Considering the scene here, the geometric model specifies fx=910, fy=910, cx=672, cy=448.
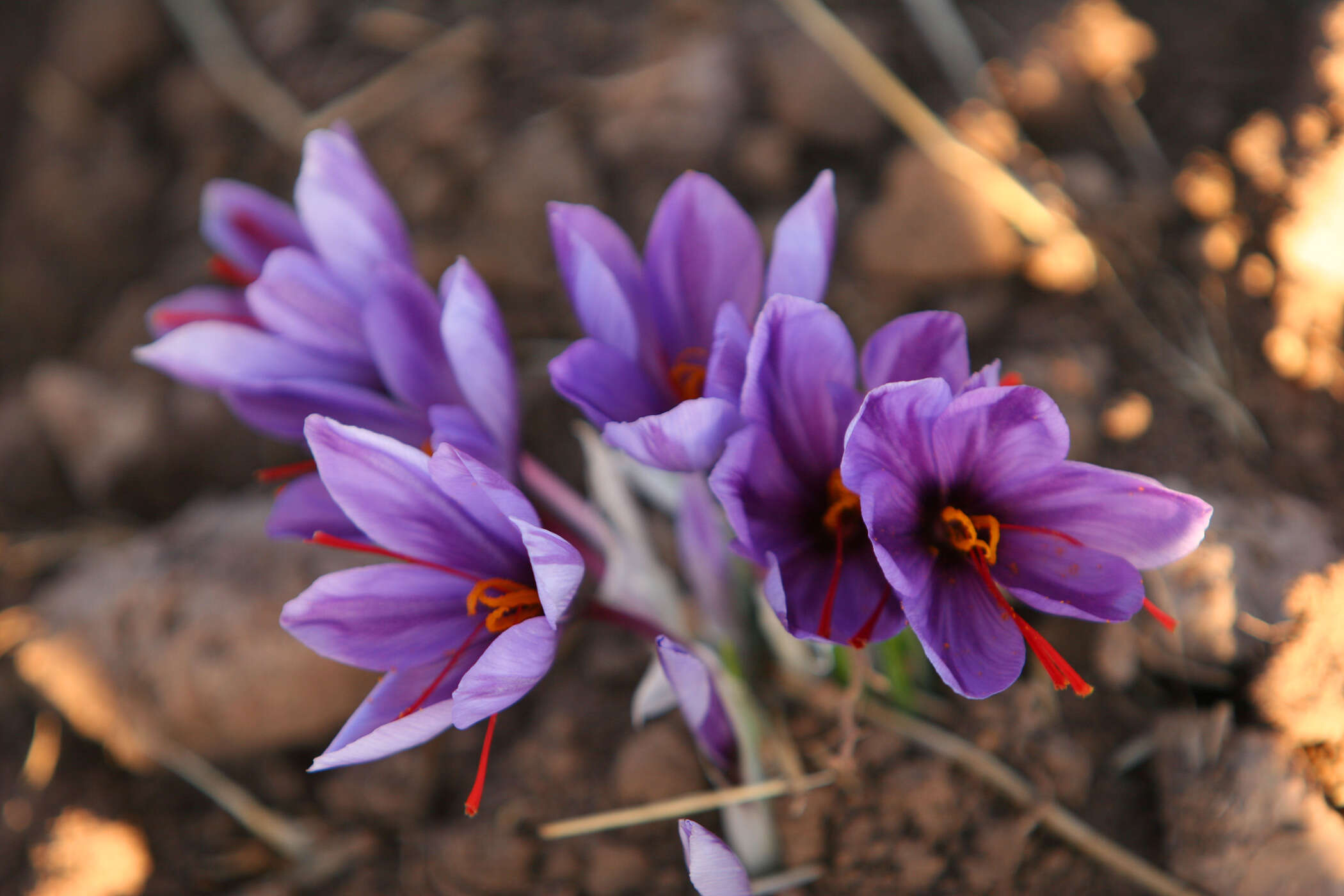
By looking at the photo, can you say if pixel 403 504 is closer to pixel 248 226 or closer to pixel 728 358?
pixel 728 358

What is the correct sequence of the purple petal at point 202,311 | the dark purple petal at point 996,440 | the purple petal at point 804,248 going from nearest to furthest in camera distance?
the dark purple petal at point 996,440
the purple petal at point 804,248
the purple petal at point 202,311

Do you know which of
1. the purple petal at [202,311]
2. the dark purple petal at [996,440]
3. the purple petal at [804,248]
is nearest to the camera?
the dark purple petal at [996,440]

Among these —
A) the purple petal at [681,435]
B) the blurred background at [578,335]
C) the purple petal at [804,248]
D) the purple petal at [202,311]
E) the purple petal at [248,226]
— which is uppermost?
the purple petal at [248,226]

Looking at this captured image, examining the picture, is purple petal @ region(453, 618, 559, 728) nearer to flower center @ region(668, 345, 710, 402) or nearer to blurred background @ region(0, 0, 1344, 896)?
flower center @ region(668, 345, 710, 402)

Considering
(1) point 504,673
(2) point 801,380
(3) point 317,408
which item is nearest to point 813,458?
(2) point 801,380

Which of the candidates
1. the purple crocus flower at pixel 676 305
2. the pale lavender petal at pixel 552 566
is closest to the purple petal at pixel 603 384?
the purple crocus flower at pixel 676 305

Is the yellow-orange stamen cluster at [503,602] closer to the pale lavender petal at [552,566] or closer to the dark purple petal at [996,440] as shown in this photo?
the pale lavender petal at [552,566]

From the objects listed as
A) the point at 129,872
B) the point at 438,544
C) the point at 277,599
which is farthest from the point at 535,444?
the point at 129,872

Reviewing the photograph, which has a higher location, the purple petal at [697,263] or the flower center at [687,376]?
the purple petal at [697,263]
